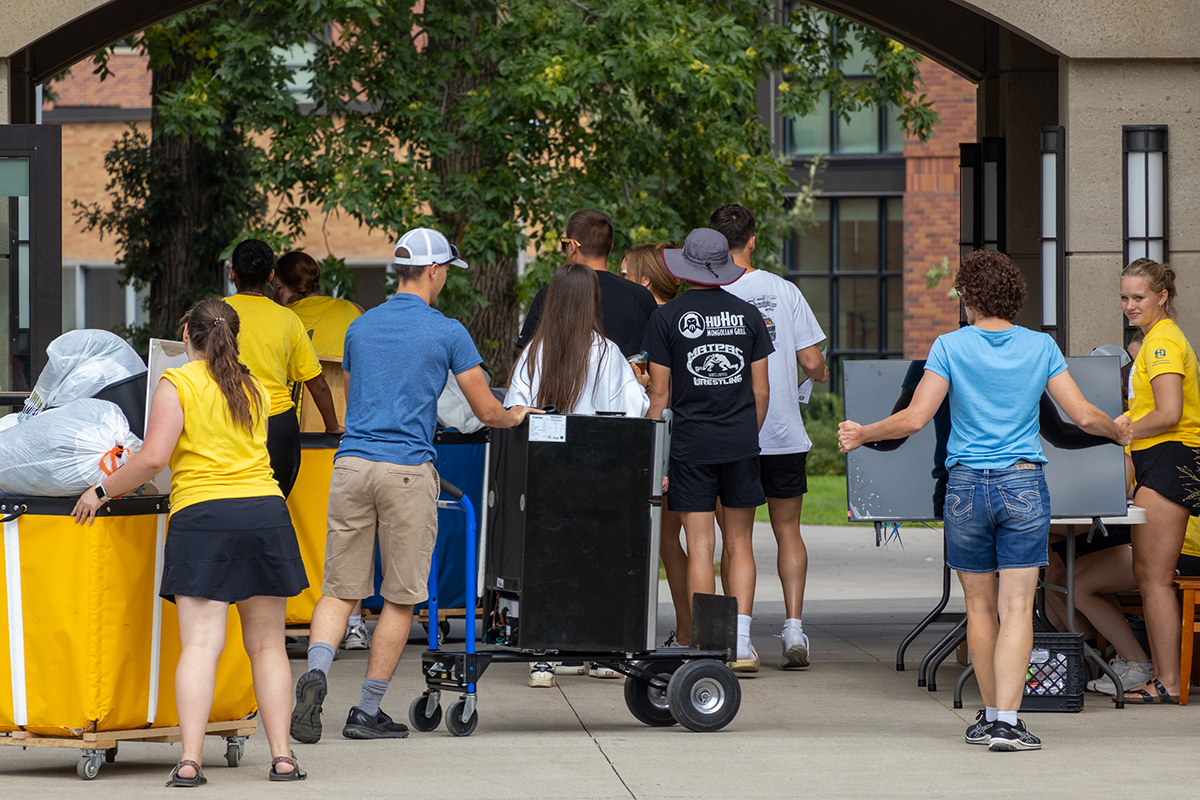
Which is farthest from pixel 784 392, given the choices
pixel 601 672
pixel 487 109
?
pixel 487 109

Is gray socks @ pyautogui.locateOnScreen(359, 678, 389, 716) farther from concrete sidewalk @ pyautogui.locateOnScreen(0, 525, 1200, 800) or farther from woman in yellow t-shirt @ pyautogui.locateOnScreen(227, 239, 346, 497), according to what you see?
woman in yellow t-shirt @ pyautogui.locateOnScreen(227, 239, 346, 497)

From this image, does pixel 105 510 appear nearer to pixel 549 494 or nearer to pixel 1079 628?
pixel 549 494

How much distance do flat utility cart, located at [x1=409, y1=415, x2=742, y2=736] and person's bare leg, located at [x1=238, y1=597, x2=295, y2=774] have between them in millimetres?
954

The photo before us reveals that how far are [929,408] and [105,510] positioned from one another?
3.01 metres

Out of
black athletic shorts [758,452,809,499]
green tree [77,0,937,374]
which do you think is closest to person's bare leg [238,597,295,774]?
black athletic shorts [758,452,809,499]

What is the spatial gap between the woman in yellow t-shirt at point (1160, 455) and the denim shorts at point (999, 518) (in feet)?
3.73

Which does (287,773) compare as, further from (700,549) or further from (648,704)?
(700,549)

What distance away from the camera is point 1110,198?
27.0 ft

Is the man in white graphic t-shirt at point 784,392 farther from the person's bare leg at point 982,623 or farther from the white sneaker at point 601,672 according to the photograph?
the person's bare leg at point 982,623

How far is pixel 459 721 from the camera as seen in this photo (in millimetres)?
6125

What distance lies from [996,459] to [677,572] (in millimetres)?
2503

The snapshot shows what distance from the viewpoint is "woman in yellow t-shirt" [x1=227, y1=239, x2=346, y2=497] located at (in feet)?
24.2

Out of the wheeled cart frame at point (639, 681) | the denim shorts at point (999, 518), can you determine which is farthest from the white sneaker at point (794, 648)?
the denim shorts at point (999, 518)

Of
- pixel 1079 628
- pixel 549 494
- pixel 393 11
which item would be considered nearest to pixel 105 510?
pixel 549 494
